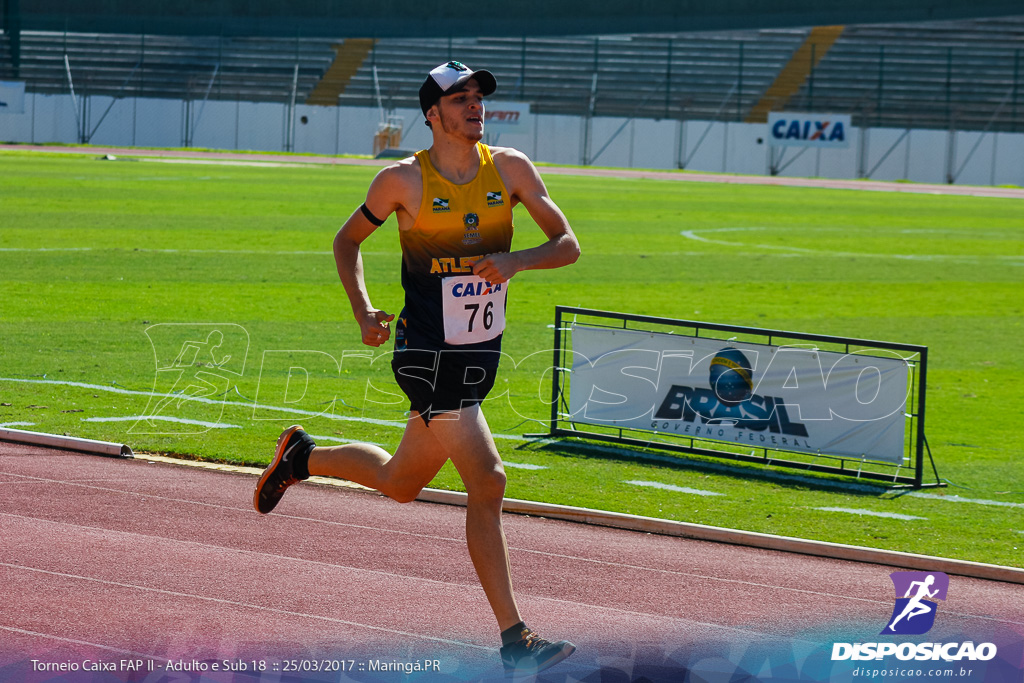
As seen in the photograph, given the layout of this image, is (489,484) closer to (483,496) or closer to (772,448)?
(483,496)

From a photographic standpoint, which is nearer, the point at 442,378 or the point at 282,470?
the point at 442,378

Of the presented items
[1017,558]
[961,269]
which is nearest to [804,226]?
[961,269]

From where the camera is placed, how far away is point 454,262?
5.33 metres

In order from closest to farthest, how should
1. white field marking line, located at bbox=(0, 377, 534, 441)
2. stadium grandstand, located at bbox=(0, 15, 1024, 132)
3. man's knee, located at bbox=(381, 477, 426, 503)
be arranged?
man's knee, located at bbox=(381, 477, 426, 503) < white field marking line, located at bbox=(0, 377, 534, 441) < stadium grandstand, located at bbox=(0, 15, 1024, 132)

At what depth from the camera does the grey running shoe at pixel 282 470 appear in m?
6.18

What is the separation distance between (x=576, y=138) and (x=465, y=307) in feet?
167

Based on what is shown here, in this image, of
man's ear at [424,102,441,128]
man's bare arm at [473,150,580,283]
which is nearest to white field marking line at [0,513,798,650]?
man's bare arm at [473,150,580,283]

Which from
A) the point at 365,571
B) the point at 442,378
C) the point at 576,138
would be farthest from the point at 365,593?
the point at 576,138

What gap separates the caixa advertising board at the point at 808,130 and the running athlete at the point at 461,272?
50382 mm

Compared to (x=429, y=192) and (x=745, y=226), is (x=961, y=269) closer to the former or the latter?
(x=745, y=226)

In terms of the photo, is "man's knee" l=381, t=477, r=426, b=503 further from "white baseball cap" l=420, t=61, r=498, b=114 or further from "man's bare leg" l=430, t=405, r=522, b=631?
"white baseball cap" l=420, t=61, r=498, b=114

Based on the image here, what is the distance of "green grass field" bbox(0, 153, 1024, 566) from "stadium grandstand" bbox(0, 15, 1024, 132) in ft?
70.9

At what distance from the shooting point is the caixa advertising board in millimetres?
53625

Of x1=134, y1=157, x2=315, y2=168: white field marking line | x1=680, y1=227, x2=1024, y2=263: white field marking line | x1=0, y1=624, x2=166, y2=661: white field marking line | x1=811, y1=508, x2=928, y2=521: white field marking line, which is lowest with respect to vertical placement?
x1=0, y1=624, x2=166, y2=661: white field marking line
